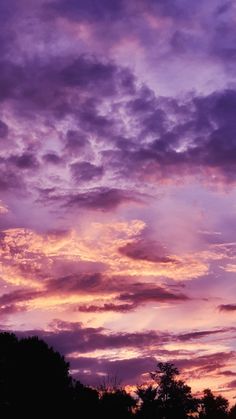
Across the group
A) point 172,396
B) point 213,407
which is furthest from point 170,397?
point 213,407

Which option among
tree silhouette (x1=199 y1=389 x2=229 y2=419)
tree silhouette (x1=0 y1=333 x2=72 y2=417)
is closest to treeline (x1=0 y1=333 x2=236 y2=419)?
tree silhouette (x1=0 y1=333 x2=72 y2=417)

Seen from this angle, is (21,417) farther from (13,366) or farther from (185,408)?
(185,408)

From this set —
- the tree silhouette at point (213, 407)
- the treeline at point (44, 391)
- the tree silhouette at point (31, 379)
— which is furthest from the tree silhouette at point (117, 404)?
the tree silhouette at point (213, 407)

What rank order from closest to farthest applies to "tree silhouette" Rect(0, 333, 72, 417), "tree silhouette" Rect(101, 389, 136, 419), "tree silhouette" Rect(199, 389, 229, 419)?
"tree silhouette" Rect(0, 333, 72, 417)
"tree silhouette" Rect(101, 389, 136, 419)
"tree silhouette" Rect(199, 389, 229, 419)

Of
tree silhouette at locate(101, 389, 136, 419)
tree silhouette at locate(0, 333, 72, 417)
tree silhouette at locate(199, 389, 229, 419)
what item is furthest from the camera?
tree silhouette at locate(199, 389, 229, 419)

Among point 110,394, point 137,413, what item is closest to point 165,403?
point 137,413

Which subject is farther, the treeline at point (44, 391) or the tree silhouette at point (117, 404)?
the tree silhouette at point (117, 404)

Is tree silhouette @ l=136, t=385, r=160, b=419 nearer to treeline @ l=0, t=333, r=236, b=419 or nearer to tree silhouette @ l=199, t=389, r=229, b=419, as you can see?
treeline @ l=0, t=333, r=236, b=419

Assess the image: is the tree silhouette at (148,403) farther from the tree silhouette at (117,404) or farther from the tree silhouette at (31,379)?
the tree silhouette at (31,379)

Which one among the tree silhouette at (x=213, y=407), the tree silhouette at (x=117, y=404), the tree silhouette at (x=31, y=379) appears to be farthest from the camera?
the tree silhouette at (x=213, y=407)

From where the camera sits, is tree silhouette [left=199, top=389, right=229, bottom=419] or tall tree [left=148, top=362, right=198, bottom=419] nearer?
tall tree [left=148, top=362, right=198, bottom=419]

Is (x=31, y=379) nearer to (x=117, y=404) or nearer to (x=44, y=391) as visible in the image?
(x=44, y=391)

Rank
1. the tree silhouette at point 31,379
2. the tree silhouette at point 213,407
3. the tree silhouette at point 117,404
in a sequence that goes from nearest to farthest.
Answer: the tree silhouette at point 31,379 → the tree silhouette at point 117,404 → the tree silhouette at point 213,407

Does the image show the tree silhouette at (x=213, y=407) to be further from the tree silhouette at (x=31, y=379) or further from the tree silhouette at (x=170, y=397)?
the tree silhouette at (x=31, y=379)
